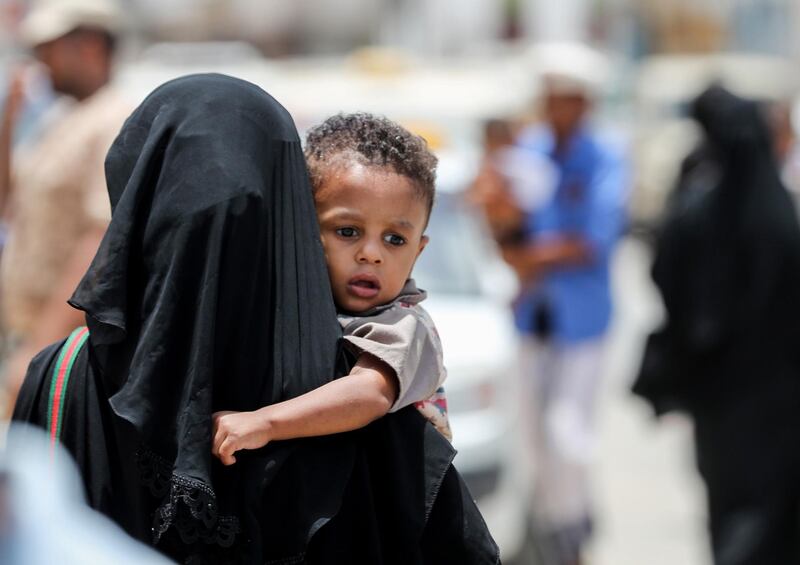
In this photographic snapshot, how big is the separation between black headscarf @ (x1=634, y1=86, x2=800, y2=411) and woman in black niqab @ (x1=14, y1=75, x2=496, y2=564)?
10.7ft

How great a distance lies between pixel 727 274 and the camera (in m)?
5.27

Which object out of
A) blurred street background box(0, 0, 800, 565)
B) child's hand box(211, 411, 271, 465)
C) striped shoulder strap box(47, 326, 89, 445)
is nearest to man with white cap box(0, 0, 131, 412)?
blurred street background box(0, 0, 800, 565)

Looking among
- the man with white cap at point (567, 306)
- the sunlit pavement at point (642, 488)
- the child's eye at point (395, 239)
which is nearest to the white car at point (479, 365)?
the man with white cap at point (567, 306)

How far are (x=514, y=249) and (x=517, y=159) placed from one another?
0.50m

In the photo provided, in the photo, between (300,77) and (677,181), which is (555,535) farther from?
(300,77)

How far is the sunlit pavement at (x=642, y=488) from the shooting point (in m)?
6.50

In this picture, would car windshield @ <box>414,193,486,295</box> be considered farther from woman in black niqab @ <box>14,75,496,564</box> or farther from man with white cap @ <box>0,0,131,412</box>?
woman in black niqab @ <box>14,75,496,564</box>

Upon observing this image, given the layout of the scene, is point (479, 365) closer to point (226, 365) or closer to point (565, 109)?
point (565, 109)

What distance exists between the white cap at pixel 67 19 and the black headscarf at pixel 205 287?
274 centimetres

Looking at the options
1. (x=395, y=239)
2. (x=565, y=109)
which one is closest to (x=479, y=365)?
(x=565, y=109)

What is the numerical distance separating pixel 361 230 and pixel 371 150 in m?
0.13

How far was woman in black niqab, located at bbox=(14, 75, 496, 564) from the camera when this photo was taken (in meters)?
2.01

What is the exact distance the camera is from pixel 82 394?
7.01 feet

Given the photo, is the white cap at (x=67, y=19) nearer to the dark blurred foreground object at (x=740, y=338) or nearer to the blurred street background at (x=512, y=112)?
the blurred street background at (x=512, y=112)
